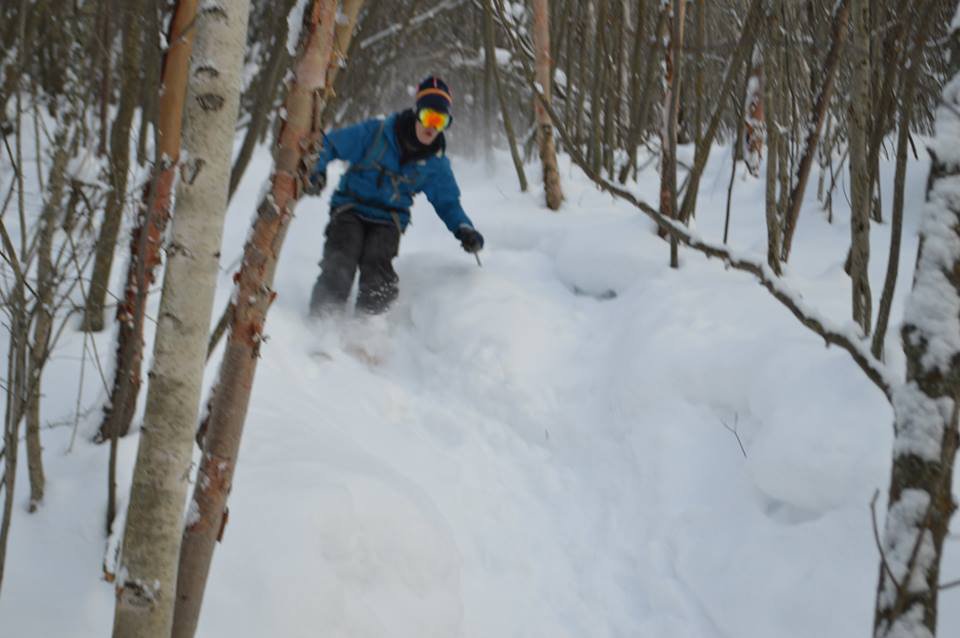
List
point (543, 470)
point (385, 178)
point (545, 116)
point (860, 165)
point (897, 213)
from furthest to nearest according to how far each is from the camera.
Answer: point (545, 116) < point (385, 178) < point (543, 470) < point (860, 165) < point (897, 213)

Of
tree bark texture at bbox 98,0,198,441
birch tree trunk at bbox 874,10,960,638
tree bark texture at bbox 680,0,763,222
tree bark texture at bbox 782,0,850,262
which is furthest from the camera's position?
tree bark texture at bbox 680,0,763,222

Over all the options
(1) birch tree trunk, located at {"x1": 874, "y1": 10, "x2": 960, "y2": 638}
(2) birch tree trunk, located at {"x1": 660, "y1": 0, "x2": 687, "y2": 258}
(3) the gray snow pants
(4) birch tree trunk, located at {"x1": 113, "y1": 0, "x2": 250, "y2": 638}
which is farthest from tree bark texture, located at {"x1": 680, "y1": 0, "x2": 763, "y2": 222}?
(4) birch tree trunk, located at {"x1": 113, "y1": 0, "x2": 250, "y2": 638}

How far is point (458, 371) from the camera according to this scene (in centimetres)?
333

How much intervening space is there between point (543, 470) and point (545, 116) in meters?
2.94

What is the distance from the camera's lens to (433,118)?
3709 millimetres

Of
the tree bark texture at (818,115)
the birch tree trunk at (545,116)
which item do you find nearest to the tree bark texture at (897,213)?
the tree bark texture at (818,115)

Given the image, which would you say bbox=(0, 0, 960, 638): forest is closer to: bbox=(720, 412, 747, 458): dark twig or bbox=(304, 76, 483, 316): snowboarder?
bbox=(720, 412, 747, 458): dark twig

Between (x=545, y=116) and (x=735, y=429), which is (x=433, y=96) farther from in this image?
(x=735, y=429)

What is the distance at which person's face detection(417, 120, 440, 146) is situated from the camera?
3.79 metres

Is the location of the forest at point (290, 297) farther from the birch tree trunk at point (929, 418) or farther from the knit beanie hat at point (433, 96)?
the knit beanie hat at point (433, 96)

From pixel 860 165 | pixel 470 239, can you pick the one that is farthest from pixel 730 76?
pixel 470 239

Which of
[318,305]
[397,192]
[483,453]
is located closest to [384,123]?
[397,192]

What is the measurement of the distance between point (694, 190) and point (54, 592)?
292 centimetres

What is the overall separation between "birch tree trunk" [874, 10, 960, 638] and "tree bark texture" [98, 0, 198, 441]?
1150mm
